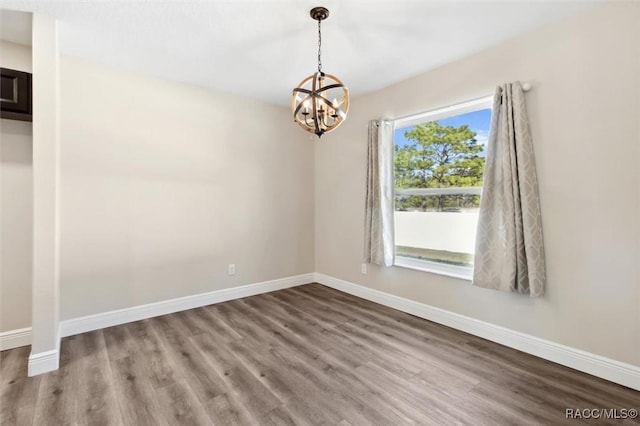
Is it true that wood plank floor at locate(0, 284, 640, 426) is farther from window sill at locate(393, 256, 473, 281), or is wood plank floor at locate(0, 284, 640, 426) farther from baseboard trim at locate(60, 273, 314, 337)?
window sill at locate(393, 256, 473, 281)

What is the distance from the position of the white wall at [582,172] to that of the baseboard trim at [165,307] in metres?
2.50

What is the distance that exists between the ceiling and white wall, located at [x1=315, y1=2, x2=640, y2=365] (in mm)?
207

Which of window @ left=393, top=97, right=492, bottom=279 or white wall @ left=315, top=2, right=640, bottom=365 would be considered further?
window @ left=393, top=97, right=492, bottom=279

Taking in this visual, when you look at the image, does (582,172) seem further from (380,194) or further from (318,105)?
(318,105)

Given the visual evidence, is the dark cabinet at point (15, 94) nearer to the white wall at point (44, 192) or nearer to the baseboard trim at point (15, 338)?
the white wall at point (44, 192)

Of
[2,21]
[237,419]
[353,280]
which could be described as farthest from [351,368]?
[2,21]

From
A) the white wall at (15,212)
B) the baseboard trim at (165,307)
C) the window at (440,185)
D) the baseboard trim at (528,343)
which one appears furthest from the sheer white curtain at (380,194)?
the white wall at (15,212)

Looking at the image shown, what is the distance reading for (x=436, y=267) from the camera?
3.24 m

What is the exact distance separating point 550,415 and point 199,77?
13.7 ft

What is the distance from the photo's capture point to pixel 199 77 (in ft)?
10.9

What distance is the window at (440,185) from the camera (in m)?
2.92

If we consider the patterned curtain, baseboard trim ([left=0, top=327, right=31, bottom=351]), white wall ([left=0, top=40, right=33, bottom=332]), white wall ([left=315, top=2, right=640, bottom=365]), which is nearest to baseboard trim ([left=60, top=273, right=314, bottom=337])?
baseboard trim ([left=0, top=327, right=31, bottom=351])

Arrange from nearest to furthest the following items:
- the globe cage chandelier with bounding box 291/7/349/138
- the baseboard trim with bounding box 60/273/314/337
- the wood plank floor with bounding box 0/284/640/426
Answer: the wood plank floor with bounding box 0/284/640/426 < the globe cage chandelier with bounding box 291/7/349/138 < the baseboard trim with bounding box 60/273/314/337

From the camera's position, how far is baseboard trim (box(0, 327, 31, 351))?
8.27 feet
